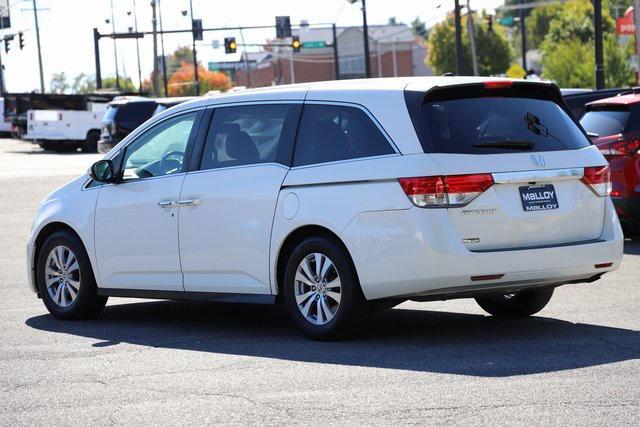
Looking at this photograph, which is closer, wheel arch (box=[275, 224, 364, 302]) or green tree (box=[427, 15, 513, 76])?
wheel arch (box=[275, 224, 364, 302])

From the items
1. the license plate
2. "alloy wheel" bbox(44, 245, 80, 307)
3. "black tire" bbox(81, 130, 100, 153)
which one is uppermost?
the license plate

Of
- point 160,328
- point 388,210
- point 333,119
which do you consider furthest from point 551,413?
point 160,328

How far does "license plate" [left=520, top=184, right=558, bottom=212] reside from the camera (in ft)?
29.8

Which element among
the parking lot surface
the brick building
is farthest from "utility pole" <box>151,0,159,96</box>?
the parking lot surface

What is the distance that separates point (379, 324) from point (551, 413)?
135 inches

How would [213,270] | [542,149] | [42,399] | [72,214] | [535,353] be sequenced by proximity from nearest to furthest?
[42,399] → [535,353] → [542,149] → [213,270] → [72,214]

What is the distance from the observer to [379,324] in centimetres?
1023

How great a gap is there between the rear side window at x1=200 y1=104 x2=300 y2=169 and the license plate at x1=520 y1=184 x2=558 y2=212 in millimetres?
1634

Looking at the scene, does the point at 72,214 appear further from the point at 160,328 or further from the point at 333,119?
the point at 333,119

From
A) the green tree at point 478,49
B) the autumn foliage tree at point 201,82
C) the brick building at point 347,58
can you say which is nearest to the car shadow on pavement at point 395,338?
the green tree at point 478,49

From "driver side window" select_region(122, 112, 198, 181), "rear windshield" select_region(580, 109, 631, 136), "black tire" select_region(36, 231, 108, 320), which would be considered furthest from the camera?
"rear windshield" select_region(580, 109, 631, 136)

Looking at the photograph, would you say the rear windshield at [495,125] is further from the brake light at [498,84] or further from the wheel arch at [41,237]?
the wheel arch at [41,237]

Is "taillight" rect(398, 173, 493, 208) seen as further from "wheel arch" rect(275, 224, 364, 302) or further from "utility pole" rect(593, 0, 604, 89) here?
"utility pole" rect(593, 0, 604, 89)

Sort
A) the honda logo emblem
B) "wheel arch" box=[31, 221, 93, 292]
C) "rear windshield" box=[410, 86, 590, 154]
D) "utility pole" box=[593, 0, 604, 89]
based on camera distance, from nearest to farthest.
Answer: "rear windshield" box=[410, 86, 590, 154]
the honda logo emblem
"wheel arch" box=[31, 221, 93, 292]
"utility pole" box=[593, 0, 604, 89]
